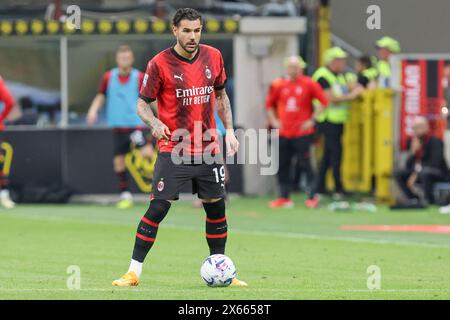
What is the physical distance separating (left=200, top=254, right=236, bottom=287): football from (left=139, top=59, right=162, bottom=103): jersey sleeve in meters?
1.42

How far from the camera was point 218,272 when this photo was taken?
36.1 ft

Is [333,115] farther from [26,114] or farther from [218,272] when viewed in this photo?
[218,272]

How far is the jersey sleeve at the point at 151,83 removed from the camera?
11031mm

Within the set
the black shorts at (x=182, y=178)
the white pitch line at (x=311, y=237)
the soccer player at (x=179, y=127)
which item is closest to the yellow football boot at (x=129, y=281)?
the soccer player at (x=179, y=127)

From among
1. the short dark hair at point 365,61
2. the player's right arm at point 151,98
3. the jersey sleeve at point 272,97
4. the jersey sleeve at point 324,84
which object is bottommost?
the jersey sleeve at point 272,97

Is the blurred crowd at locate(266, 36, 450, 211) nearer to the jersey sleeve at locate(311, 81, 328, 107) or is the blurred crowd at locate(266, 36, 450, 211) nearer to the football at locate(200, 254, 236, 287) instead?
the jersey sleeve at locate(311, 81, 328, 107)

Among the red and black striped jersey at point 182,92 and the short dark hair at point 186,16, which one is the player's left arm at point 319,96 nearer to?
the red and black striped jersey at point 182,92

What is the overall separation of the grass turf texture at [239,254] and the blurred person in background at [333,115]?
1079mm

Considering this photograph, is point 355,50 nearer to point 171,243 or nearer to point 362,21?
point 362,21

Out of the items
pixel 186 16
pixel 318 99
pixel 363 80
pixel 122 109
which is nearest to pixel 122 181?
pixel 122 109

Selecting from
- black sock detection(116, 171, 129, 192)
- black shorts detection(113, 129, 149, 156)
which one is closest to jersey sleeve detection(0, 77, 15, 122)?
black shorts detection(113, 129, 149, 156)

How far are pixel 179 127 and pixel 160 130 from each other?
32 cm

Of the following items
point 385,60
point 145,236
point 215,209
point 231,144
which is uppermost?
point 385,60

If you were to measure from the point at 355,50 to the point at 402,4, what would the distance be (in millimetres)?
1363
